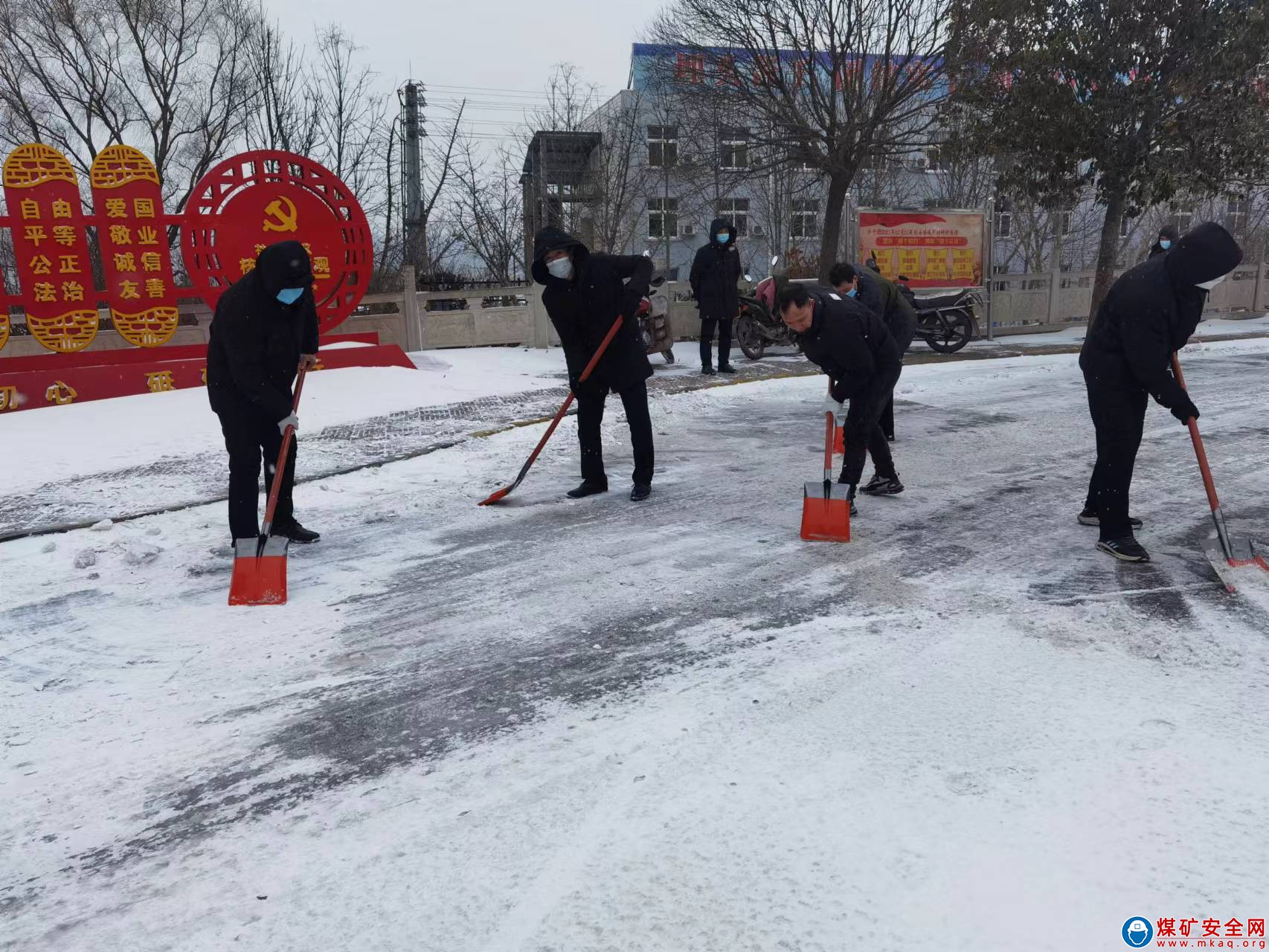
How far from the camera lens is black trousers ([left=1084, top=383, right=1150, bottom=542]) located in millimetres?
4148

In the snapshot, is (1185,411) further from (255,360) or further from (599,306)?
(255,360)

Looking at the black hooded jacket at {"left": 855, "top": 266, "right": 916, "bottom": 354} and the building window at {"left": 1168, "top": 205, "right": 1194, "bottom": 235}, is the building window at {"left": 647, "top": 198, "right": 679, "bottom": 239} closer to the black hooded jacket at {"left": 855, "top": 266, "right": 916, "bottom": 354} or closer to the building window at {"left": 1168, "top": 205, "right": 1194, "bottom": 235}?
the building window at {"left": 1168, "top": 205, "right": 1194, "bottom": 235}

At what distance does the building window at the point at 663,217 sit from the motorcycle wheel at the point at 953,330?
10078mm

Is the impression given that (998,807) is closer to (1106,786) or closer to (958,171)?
(1106,786)

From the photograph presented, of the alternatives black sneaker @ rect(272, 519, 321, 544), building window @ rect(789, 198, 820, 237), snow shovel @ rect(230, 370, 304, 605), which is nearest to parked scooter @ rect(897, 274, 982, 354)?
black sneaker @ rect(272, 519, 321, 544)

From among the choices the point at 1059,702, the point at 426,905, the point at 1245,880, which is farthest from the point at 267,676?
the point at 1245,880

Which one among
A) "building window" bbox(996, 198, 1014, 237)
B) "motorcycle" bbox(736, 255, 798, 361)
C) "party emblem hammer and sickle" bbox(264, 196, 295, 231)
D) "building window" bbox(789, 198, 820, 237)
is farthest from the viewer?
"building window" bbox(996, 198, 1014, 237)

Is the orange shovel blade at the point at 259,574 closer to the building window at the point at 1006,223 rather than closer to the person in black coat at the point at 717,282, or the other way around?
the person in black coat at the point at 717,282

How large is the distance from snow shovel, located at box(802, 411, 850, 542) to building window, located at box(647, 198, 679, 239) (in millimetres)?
18214

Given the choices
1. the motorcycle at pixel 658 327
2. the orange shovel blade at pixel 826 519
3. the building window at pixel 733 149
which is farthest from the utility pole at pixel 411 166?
the orange shovel blade at pixel 826 519

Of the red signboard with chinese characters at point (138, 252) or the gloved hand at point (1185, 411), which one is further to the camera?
the red signboard with chinese characters at point (138, 252)

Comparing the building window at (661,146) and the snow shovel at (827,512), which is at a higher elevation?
the building window at (661,146)

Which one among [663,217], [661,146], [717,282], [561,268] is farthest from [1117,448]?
[663,217]

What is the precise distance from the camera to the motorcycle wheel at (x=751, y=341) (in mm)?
12203
